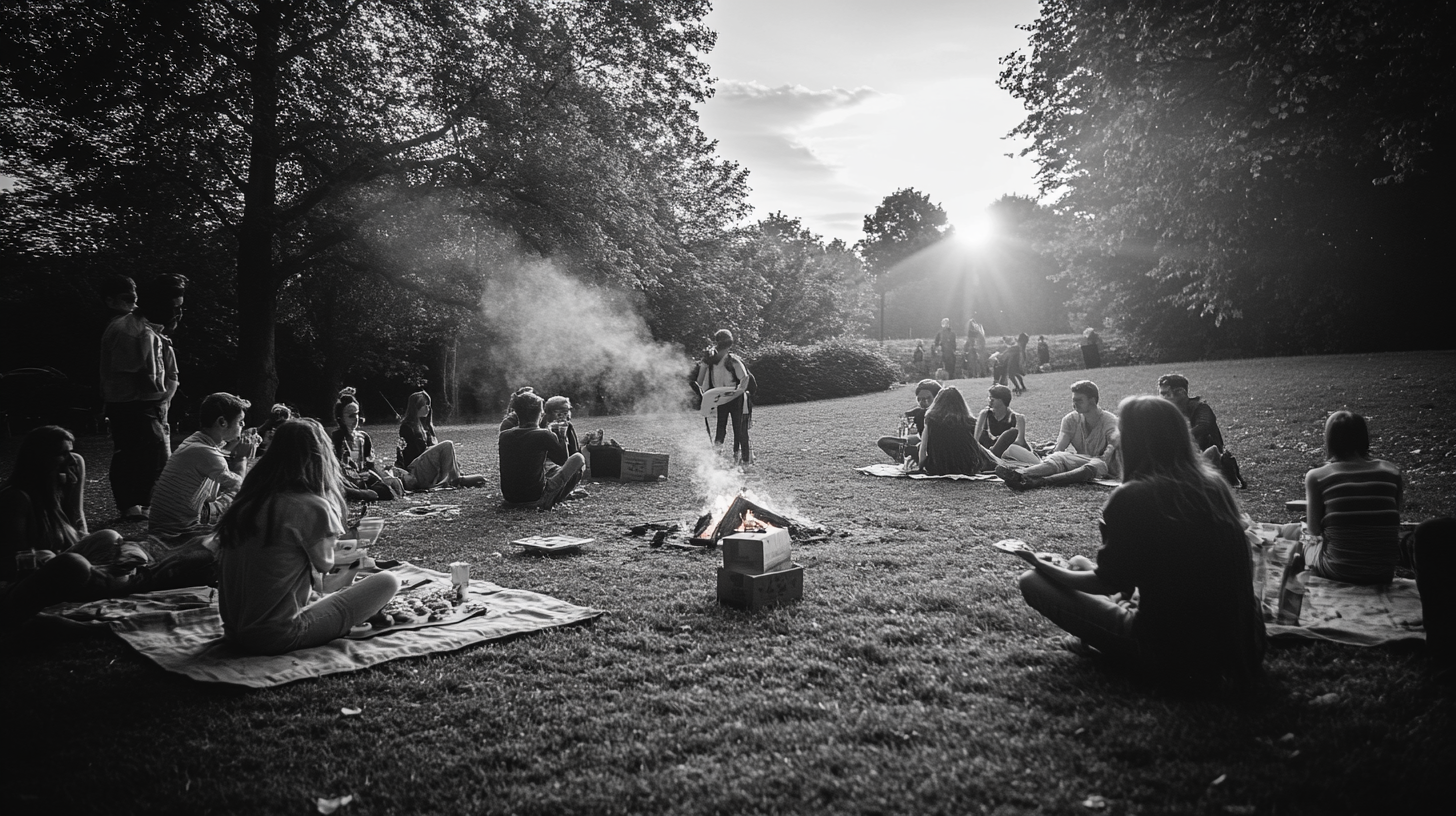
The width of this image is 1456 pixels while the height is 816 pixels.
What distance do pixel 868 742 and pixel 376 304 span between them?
82.9ft

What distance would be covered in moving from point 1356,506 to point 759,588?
3.95 m

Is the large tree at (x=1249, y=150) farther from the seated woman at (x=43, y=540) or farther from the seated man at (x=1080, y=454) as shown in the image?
the seated woman at (x=43, y=540)

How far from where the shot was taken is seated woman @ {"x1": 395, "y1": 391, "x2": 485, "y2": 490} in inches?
448

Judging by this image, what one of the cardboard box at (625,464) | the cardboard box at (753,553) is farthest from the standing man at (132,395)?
the cardboard box at (753,553)

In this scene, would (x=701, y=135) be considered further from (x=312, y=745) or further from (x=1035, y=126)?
(x=312, y=745)

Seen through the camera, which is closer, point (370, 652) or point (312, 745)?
point (312, 745)

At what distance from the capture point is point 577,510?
9414 mm

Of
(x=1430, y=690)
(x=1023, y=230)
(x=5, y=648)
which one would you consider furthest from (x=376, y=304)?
(x=1023, y=230)

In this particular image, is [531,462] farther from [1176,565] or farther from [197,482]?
[1176,565]

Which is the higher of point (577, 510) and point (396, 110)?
point (396, 110)

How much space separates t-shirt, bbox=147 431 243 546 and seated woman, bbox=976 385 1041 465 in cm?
924

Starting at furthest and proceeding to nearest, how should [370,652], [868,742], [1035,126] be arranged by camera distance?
[1035,126] → [370,652] → [868,742]

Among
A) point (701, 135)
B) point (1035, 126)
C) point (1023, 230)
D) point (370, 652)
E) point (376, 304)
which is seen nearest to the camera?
point (370, 652)

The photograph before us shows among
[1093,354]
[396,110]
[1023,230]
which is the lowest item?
[1093,354]
